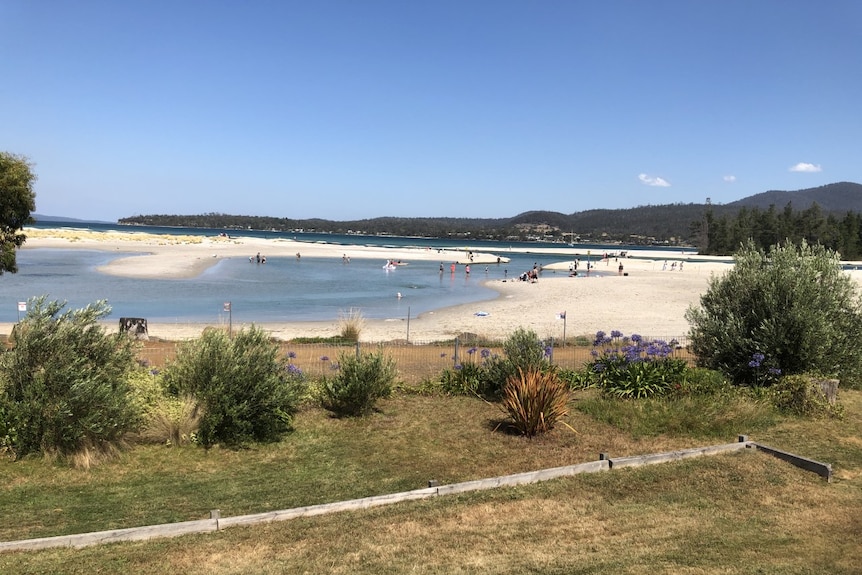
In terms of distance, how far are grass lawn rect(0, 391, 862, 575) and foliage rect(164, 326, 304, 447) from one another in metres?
0.46

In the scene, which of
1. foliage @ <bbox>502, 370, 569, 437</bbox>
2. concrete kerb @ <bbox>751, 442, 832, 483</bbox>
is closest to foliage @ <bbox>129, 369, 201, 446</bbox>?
foliage @ <bbox>502, 370, 569, 437</bbox>

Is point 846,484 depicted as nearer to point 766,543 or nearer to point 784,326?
point 766,543

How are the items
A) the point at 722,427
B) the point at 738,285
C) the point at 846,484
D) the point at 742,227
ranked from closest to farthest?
the point at 846,484 → the point at 722,427 → the point at 738,285 → the point at 742,227

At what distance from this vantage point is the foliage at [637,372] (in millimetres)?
12180

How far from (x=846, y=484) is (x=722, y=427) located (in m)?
2.56

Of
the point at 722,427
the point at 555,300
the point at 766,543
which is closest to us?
the point at 766,543

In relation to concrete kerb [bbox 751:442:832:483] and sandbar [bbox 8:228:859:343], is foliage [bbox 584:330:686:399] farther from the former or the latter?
sandbar [bbox 8:228:859:343]

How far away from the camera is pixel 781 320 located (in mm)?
12547

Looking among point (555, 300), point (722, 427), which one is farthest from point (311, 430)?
point (555, 300)

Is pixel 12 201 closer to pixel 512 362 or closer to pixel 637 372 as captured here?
pixel 512 362

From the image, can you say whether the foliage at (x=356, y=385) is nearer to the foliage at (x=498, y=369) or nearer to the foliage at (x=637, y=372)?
the foliage at (x=498, y=369)

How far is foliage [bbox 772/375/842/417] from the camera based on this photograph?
1109cm

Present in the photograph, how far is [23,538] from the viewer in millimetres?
5863

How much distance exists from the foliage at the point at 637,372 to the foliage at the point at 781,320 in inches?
50.3
